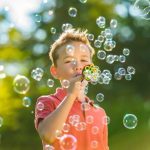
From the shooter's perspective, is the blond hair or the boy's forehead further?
the blond hair

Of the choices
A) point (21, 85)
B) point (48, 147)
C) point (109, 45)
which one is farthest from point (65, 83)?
point (109, 45)

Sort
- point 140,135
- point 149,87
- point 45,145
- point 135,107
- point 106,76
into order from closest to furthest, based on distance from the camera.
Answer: point 45,145 < point 106,76 < point 140,135 < point 135,107 < point 149,87

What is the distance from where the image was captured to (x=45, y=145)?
3.59 meters

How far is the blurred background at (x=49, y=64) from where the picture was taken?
1103cm

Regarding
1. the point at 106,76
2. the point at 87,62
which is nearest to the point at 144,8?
the point at 106,76

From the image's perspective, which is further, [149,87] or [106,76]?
[149,87]

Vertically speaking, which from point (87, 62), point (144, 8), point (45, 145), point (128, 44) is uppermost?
point (128, 44)

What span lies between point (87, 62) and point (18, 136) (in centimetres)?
779

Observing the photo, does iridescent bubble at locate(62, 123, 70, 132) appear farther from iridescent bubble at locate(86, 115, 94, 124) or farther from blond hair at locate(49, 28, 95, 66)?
blond hair at locate(49, 28, 95, 66)

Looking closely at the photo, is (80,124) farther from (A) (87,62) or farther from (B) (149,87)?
(B) (149,87)

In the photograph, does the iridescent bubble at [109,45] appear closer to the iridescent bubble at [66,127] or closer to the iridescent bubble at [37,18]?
the iridescent bubble at [37,18]

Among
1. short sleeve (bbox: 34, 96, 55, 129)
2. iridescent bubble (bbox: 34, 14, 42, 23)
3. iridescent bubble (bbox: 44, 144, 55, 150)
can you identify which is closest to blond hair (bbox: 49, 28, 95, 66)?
short sleeve (bbox: 34, 96, 55, 129)

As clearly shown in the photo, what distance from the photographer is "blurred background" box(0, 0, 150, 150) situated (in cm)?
1103

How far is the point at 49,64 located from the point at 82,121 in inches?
316
